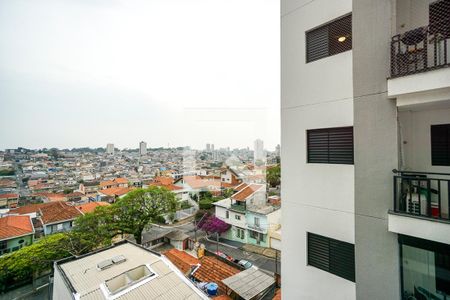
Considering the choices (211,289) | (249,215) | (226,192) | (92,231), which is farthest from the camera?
(226,192)

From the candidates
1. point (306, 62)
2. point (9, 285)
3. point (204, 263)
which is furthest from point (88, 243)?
point (306, 62)

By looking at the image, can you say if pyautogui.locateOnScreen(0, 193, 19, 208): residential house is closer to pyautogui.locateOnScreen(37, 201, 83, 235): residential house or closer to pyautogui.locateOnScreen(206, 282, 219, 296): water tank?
pyautogui.locateOnScreen(37, 201, 83, 235): residential house

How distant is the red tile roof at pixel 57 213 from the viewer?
2052 cm

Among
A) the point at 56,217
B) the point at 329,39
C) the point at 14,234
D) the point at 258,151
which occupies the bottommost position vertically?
the point at 14,234

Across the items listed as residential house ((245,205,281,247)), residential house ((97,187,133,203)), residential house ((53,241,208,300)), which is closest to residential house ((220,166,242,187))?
residential house ((245,205,281,247))

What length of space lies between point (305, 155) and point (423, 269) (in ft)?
7.46

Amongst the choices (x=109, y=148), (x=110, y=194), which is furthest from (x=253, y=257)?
(x=109, y=148)

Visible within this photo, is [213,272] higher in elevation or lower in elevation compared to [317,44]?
lower

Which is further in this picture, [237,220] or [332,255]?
[237,220]

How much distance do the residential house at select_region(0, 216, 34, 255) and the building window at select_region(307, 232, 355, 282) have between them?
2452 centimetres

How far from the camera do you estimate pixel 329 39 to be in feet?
12.1

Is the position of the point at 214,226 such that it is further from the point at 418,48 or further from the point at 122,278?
the point at 418,48

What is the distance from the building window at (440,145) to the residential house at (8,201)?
41924mm

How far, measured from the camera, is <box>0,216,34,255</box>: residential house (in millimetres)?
16691
